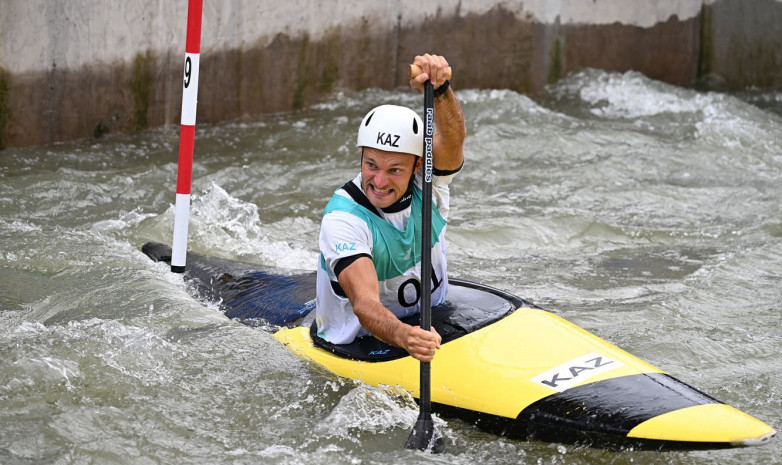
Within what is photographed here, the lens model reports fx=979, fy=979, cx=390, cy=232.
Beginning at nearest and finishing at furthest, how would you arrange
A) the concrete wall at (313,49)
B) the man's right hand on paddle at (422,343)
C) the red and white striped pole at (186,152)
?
the man's right hand on paddle at (422,343) < the red and white striped pole at (186,152) < the concrete wall at (313,49)

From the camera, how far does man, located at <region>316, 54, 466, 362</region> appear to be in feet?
11.3

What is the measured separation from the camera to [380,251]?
363 cm

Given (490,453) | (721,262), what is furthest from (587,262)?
(490,453)

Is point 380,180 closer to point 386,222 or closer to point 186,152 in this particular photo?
point 386,222

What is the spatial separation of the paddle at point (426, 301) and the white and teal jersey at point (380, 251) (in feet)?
0.72

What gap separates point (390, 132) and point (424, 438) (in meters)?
1.10

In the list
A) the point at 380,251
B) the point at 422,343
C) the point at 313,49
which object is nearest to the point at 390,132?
the point at 380,251

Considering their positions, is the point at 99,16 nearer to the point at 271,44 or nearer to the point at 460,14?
the point at 271,44

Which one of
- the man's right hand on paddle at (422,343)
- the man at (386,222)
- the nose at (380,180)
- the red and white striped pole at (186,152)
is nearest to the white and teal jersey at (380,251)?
the man at (386,222)

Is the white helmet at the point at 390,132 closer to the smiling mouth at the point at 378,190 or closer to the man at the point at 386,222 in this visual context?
the man at the point at 386,222

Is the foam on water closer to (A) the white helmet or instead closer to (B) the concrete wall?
(B) the concrete wall

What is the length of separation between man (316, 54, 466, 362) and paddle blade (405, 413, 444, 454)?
0.32m

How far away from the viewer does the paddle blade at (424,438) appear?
338 cm

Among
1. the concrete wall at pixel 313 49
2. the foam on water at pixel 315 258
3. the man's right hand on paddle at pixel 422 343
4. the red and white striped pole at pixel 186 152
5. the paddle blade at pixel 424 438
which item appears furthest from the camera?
the concrete wall at pixel 313 49
